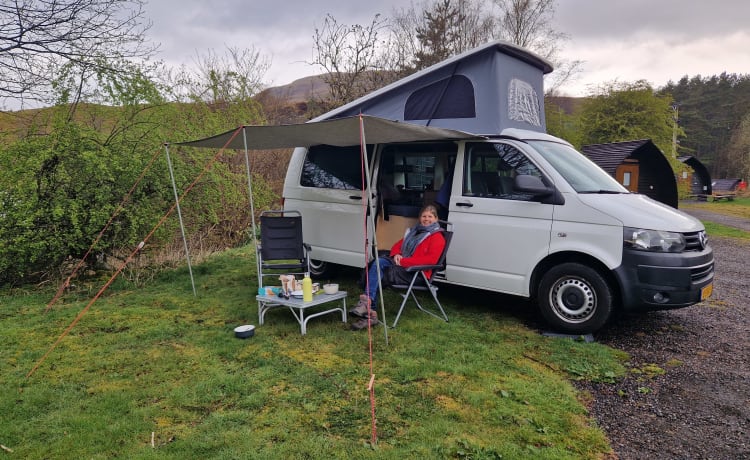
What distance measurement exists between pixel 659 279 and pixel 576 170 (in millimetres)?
1301

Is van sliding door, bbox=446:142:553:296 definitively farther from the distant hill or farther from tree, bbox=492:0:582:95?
tree, bbox=492:0:582:95

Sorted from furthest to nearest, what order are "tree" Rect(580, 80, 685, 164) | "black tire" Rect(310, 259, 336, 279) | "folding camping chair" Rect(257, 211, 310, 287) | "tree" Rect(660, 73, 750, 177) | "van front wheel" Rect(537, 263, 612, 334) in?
"tree" Rect(660, 73, 750, 177), "tree" Rect(580, 80, 685, 164), "black tire" Rect(310, 259, 336, 279), "folding camping chair" Rect(257, 211, 310, 287), "van front wheel" Rect(537, 263, 612, 334)

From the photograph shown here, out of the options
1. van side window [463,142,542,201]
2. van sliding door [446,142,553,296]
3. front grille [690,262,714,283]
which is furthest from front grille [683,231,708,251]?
van side window [463,142,542,201]

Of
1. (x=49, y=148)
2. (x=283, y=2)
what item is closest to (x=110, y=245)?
(x=49, y=148)

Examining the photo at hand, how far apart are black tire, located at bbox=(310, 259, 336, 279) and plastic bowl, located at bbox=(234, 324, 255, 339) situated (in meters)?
2.17

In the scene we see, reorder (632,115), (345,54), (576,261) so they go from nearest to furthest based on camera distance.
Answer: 1. (576,261)
2. (345,54)
3. (632,115)

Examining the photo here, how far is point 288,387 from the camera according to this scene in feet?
11.0

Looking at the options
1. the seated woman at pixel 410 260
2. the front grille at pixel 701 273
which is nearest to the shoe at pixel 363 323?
the seated woman at pixel 410 260

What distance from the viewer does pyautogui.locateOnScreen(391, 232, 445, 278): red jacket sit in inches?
178

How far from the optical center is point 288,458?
2533 millimetres

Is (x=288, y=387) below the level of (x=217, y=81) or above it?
below

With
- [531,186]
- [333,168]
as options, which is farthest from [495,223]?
[333,168]

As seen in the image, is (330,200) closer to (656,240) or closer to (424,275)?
(424,275)

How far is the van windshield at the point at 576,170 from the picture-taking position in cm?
440
